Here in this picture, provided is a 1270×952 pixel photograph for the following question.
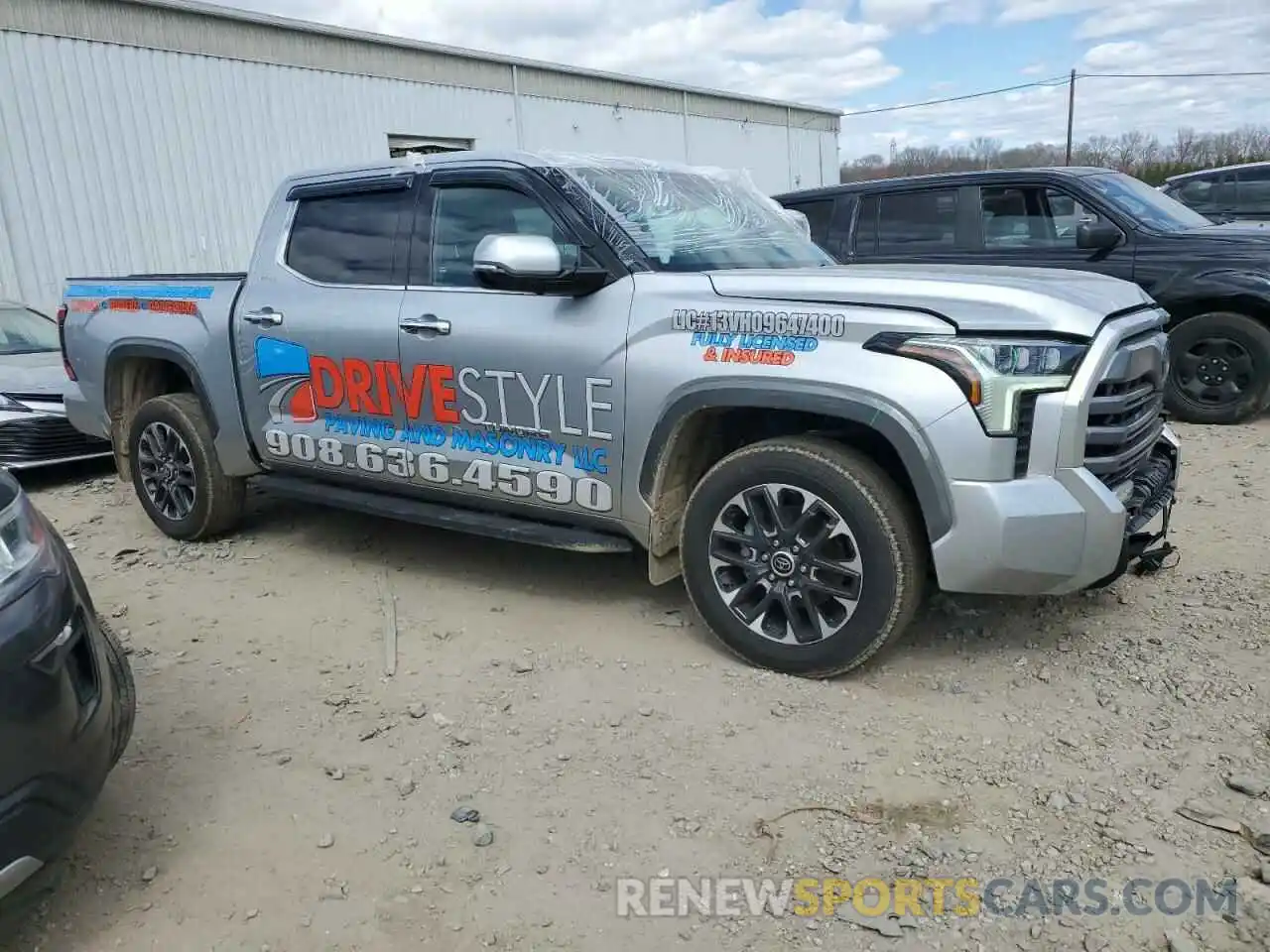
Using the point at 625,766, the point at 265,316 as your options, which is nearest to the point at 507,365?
the point at 265,316

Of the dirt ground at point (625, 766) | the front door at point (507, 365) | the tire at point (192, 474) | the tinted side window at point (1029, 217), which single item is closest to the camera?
the dirt ground at point (625, 766)

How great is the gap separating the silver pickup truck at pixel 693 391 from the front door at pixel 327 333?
0.01 m

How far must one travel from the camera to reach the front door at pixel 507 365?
367 centimetres

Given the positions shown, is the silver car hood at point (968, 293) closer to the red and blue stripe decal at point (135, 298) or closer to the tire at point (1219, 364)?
the red and blue stripe decal at point (135, 298)

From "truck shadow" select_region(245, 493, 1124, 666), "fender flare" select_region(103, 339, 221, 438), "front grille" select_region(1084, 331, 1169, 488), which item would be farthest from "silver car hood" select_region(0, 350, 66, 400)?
"front grille" select_region(1084, 331, 1169, 488)

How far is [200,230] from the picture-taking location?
12805 millimetres

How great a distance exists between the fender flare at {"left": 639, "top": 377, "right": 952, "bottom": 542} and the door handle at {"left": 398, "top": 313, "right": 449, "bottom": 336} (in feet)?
3.55

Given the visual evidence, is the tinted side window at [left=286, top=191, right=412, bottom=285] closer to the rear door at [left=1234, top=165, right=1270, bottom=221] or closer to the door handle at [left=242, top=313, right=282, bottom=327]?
the door handle at [left=242, top=313, right=282, bottom=327]

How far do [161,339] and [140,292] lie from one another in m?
0.40

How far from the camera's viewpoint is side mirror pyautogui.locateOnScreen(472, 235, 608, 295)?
3.43 metres

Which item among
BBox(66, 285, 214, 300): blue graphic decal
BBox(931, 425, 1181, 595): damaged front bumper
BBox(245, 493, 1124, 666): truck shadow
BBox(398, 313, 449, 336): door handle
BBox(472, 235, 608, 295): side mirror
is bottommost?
BBox(245, 493, 1124, 666): truck shadow

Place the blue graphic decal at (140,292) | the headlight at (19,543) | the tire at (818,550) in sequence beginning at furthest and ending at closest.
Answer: the blue graphic decal at (140,292) < the tire at (818,550) < the headlight at (19,543)

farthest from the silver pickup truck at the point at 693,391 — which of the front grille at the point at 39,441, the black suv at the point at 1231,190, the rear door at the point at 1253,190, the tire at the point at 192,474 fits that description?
the rear door at the point at 1253,190

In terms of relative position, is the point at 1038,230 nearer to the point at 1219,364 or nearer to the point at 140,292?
the point at 1219,364
